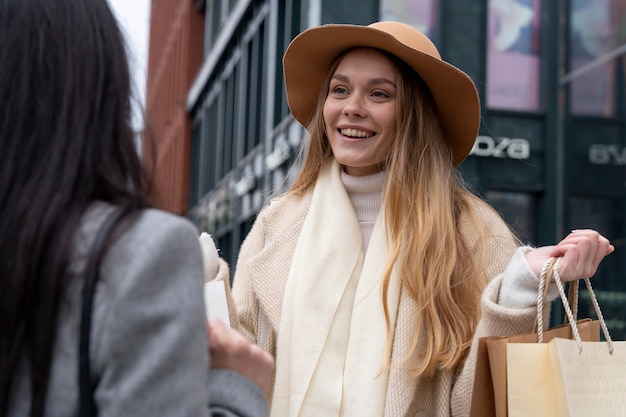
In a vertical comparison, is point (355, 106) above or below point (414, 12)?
below

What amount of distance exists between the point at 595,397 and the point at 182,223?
4.81 ft

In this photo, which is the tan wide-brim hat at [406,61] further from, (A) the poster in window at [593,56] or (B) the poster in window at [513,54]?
(B) the poster in window at [513,54]

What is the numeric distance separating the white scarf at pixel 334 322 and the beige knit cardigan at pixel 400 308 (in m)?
0.04

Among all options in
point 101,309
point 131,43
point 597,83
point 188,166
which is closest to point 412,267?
point 131,43

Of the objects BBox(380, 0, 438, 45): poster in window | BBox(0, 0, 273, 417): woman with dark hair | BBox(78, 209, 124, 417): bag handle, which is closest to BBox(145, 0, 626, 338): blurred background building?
BBox(380, 0, 438, 45): poster in window

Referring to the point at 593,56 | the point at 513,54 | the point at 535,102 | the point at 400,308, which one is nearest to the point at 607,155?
the point at 593,56

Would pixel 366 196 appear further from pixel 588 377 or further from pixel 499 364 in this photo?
pixel 588 377

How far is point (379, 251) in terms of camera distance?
322cm

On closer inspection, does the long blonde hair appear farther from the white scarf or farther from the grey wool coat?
the grey wool coat

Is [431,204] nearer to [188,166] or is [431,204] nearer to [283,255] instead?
[283,255]

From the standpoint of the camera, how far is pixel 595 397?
255 cm

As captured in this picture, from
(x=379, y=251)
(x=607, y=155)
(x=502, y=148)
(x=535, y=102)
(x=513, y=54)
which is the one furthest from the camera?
(x=513, y=54)

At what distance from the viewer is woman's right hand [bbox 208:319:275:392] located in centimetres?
166

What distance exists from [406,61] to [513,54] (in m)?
11.2
